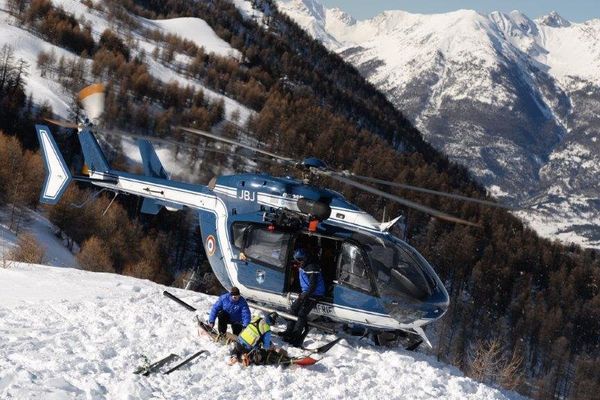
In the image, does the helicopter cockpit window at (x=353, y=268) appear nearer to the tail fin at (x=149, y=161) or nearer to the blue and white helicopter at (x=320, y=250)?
the blue and white helicopter at (x=320, y=250)

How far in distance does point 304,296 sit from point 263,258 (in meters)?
1.51

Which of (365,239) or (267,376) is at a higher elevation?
(365,239)

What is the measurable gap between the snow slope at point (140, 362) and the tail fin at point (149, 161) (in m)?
4.41

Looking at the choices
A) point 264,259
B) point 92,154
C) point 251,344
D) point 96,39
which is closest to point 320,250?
point 264,259

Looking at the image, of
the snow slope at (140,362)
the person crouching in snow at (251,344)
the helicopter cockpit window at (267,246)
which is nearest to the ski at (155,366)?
the snow slope at (140,362)

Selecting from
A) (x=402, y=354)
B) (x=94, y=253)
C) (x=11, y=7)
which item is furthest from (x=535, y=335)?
(x=11, y=7)

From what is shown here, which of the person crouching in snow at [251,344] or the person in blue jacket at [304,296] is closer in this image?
the person crouching in snow at [251,344]

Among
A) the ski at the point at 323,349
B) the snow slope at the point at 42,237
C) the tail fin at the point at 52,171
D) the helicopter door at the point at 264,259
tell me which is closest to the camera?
the ski at the point at 323,349

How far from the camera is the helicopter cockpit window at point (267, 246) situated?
1377 centimetres

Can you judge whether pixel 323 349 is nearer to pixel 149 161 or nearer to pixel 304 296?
pixel 304 296

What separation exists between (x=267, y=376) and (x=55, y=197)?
990 centimetres

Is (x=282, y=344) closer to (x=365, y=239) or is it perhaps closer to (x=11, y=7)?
(x=365, y=239)

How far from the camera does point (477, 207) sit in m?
117

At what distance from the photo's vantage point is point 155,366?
10.5 m
